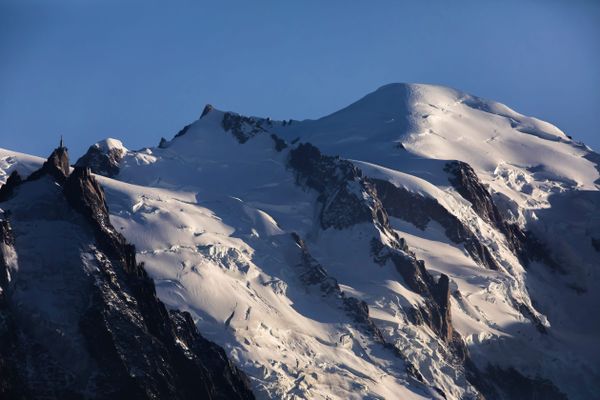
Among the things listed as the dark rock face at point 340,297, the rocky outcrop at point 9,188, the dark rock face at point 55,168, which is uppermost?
the dark rock face at point 55,168

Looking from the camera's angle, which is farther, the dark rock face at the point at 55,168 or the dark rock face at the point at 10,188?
the dark rock face at the point at 55,168

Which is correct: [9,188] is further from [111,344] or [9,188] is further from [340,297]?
[340,297]

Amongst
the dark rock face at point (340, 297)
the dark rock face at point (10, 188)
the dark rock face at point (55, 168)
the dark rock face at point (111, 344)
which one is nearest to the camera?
the dark rock face at point (111, 344)

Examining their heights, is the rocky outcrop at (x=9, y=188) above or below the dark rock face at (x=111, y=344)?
above

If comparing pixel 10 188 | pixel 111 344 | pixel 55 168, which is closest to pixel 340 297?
pixel 55 168

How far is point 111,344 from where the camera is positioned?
136875 mm

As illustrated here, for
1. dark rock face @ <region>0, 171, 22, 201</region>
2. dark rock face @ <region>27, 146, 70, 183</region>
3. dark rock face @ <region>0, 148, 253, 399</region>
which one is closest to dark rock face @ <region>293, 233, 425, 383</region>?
dark rock face @ <region>0, 148, 253, 399</region>

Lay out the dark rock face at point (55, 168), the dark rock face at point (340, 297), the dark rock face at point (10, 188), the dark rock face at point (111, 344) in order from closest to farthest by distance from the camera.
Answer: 1. the dark rock face at point (111, 344)
2. the dark rock face at point (10, 188)
3. the dark rock face at point (55, 168)
4. the dark rock face at point (340, 297)

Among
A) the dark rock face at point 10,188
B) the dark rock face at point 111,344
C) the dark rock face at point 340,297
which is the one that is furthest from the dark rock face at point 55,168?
the dark rock face at point 340,297

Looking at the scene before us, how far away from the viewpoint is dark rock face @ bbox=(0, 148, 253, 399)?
437ft

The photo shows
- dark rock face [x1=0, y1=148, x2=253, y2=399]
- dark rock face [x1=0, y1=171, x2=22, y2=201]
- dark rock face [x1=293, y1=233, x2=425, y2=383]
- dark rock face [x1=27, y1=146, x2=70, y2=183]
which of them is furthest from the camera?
dark rock face [x1=293, y1=233, x2=425, y2=383]

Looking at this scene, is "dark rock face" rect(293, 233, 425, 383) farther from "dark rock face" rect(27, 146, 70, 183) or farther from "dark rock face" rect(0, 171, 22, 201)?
"dark rock face" rect(0, 171, 22, 201)

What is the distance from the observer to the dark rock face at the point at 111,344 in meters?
133

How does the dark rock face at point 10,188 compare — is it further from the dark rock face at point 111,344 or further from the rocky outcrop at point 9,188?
the dark rock face at point 111,344
